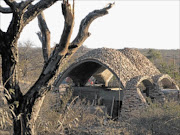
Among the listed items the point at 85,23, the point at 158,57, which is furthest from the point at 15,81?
the point at 158,57

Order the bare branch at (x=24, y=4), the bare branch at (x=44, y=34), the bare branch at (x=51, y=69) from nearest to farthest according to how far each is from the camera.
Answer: the bare branch at (x=24, y=4)
the bare branch at (x=51, y=69)
the bare branch at (x=44, y=34)

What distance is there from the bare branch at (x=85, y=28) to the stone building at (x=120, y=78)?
3293mm

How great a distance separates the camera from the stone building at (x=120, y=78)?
992 centimetres

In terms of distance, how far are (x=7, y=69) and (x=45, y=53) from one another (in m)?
1.02

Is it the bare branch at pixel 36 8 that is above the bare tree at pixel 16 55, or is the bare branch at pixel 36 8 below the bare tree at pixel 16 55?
above

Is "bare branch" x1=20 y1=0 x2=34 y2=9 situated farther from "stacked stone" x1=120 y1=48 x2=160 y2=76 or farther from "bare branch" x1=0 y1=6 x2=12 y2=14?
"stacked stone" x1=120 y1=48 x2=160 y2=76

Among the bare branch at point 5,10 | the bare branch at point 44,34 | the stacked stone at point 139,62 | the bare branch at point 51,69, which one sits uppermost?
the stacked stone at point 139,62

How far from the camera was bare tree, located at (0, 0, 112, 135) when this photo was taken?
4281 mm

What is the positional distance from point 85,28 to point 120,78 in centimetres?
537

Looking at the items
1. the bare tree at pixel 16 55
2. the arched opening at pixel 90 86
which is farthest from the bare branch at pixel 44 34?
the arched opening at pixel 90 86

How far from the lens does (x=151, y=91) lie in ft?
38.0

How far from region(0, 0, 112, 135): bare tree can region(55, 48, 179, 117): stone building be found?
3473 mm

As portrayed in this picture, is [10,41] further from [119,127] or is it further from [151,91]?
[151,91]

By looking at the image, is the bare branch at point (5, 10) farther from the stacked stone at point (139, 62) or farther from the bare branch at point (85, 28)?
the stacked stone at point (139, 62)
